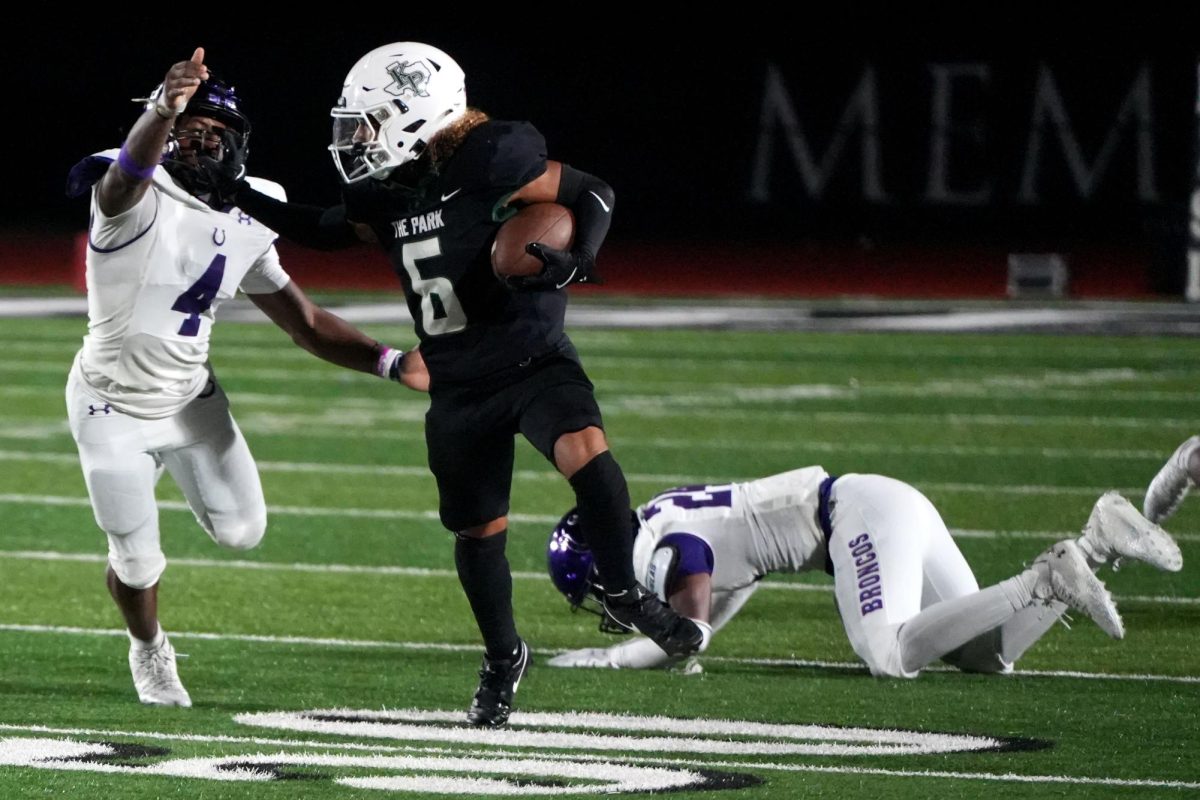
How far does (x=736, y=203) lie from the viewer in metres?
24.0

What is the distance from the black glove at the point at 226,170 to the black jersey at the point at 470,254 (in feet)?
1.29

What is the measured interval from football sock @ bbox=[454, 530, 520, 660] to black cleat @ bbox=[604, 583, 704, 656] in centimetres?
27

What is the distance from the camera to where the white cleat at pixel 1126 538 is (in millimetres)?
5320

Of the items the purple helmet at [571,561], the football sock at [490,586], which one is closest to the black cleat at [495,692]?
the football sock at [490,586]

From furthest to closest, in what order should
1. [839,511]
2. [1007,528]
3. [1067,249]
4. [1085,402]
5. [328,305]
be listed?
[1067,249] → [328,305] → [1085,402] → [1007,528] → [839,511]

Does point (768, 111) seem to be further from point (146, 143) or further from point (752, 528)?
point (146, 143)

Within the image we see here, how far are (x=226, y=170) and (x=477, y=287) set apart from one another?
733 mm

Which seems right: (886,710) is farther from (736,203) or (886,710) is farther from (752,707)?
(736,203)

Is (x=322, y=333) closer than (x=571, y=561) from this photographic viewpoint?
No

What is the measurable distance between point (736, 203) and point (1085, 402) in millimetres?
12018

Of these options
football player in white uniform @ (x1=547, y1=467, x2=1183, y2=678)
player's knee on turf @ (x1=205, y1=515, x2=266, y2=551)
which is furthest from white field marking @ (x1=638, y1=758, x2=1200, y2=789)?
player's knee on turf @ (x1=205, y1=515, x2=266, y2=551)

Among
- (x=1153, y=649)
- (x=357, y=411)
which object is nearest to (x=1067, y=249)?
(x=357, y=411)

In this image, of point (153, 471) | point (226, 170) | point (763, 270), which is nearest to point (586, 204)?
point (226, 170)

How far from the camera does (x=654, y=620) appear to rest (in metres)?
4.98
